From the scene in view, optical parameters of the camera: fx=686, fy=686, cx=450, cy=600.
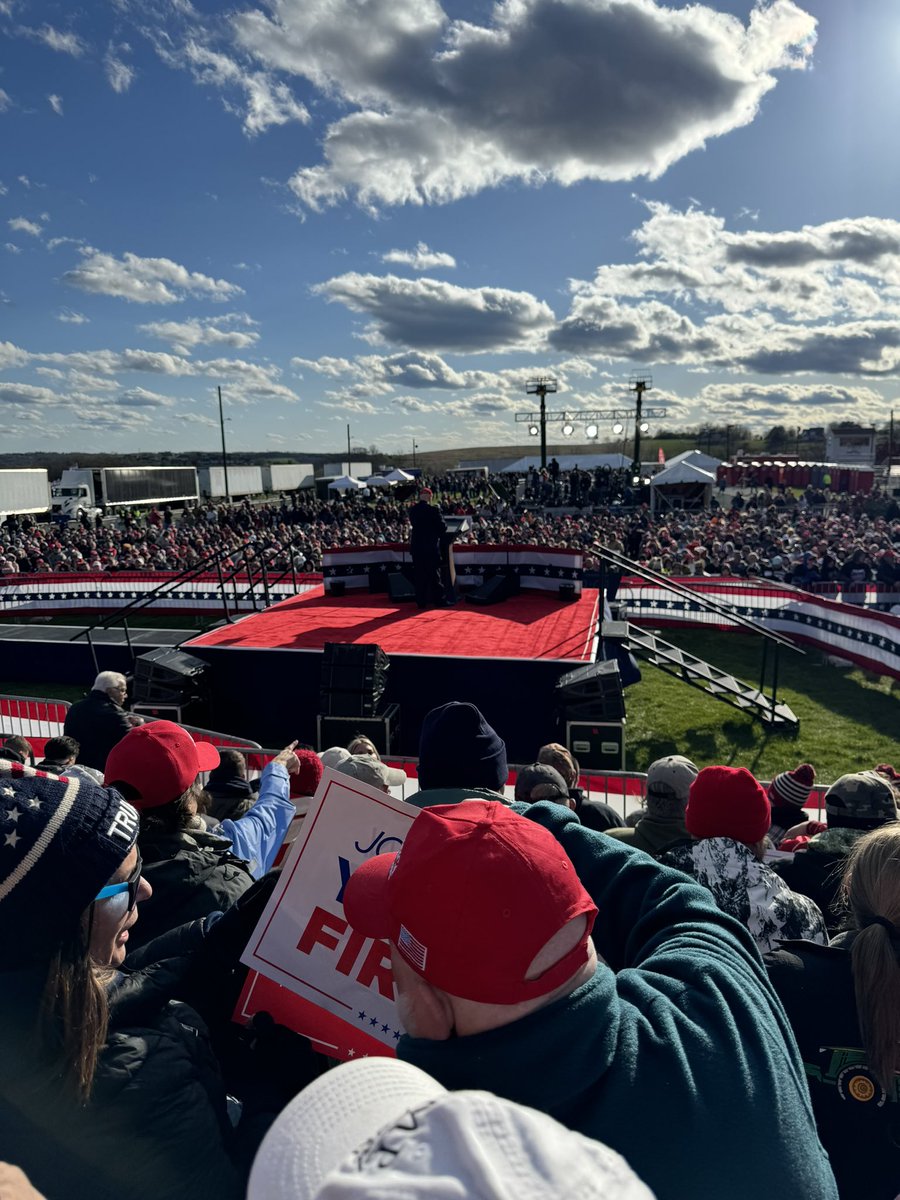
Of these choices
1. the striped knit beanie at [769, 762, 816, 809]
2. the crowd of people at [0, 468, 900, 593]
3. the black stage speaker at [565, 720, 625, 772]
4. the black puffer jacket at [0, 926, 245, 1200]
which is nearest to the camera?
the black puffer jacket at [0, 926, 245, 1200]

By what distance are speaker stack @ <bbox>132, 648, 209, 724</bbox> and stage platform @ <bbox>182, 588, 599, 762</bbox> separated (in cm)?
59

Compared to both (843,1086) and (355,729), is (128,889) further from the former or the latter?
(355,729)

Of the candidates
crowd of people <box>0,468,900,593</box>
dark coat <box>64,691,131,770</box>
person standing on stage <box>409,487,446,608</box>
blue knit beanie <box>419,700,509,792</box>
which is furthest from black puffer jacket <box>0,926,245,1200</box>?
crowd of people <box>0,468,900,593</box>

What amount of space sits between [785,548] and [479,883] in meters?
23.8

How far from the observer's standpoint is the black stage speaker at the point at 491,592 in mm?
14297

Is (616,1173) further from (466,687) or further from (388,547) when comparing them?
(388,547)

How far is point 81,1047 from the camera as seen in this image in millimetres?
1429

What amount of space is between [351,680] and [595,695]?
10.5 feet

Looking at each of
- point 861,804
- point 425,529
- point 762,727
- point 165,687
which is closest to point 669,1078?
point 861,804

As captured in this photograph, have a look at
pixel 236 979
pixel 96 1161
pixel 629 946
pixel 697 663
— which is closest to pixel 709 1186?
pixel 629 946

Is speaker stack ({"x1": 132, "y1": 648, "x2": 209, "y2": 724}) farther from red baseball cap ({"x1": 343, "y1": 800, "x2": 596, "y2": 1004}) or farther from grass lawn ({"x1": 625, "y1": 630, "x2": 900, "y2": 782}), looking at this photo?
red baseball cap ({"x1": 343, "y1": 800, "x2": 596, "y2": 1004})

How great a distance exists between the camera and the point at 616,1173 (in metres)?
0.60

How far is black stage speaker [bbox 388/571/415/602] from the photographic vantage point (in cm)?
1478

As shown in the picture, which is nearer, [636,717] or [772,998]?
[772,998]
